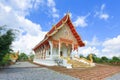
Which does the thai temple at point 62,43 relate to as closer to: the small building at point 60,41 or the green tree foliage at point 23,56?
the small building at point 60,41

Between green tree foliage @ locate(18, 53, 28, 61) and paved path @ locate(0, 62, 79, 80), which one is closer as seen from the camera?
paved path @ locate(0, 62, 79, 80)

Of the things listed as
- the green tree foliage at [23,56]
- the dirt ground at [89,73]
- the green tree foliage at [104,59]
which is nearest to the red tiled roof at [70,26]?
the green tree foliage at [104,59]

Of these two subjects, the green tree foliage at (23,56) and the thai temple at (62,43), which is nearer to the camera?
the thai temple at (62,43)

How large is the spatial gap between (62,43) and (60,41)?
2180mm

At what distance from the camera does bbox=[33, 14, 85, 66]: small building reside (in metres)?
23.3

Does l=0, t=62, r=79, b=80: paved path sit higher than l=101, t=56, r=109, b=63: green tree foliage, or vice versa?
A: l=101, t=56, r=109, b=63: green tree foliage

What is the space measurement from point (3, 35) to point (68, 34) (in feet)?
38.7

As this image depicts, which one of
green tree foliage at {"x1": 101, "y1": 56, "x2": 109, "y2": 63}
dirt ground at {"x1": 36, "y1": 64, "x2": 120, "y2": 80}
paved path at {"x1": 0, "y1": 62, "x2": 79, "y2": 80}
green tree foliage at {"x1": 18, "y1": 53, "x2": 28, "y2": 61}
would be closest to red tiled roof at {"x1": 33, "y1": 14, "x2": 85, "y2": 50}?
green tree foliage at {"x1": 101, "y1": 56, "x2": 109, "y2": 63}

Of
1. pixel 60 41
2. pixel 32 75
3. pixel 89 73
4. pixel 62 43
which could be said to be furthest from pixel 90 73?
pixel 62 43

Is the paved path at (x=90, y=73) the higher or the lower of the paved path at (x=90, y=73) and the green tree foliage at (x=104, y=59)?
the lower

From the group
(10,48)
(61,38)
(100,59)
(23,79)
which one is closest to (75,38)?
(61,38)

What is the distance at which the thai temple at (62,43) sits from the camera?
22.3 metres

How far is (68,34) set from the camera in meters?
25.8

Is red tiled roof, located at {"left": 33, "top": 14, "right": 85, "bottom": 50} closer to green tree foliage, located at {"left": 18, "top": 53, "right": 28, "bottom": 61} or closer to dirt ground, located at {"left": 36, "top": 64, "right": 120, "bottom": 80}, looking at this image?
dirt ground, located at {"left": 36, "top": 64, "right": 120, "bottom": 80}
